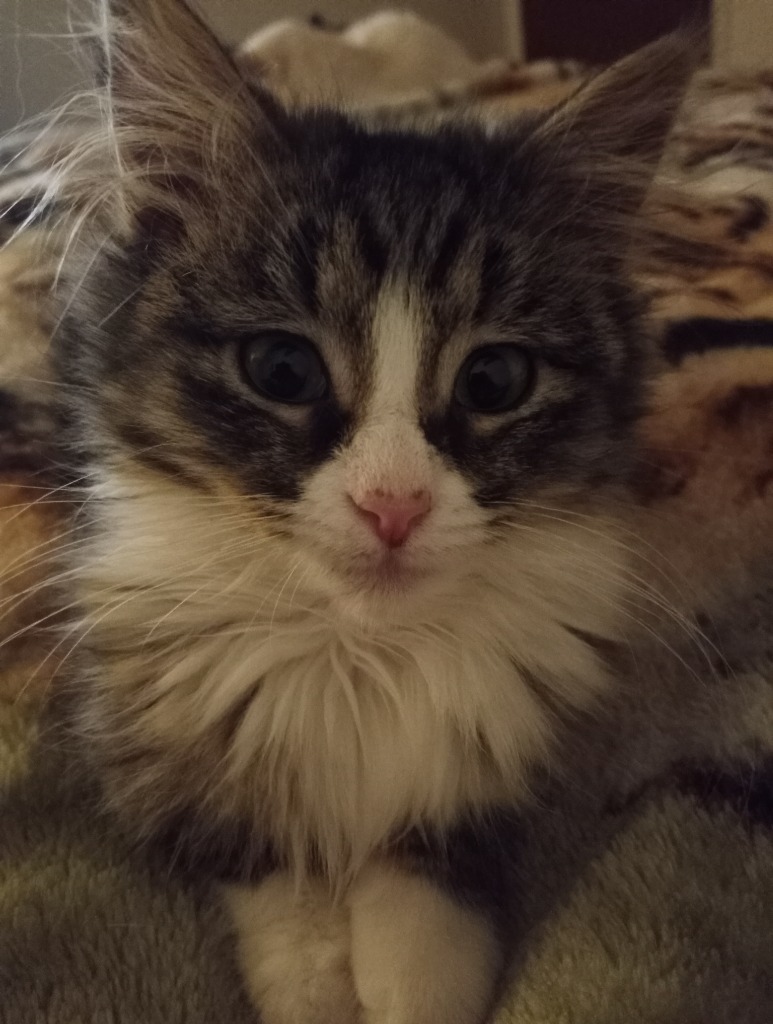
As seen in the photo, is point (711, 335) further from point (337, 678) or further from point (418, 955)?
point (418, 955)

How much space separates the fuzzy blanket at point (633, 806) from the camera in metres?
0.78

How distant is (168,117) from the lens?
96cm

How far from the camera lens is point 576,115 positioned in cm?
100

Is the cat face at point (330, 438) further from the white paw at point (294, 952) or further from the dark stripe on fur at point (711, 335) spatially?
the dark stripe on fur at point (711, 335)

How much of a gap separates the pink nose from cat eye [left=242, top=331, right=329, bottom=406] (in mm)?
124

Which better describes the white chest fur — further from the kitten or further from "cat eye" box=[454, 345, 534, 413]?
"cat eye" box=[454, 345, 534, 413]

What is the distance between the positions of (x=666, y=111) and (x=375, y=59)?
1.33 m

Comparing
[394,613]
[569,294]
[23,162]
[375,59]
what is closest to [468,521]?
[394,613]

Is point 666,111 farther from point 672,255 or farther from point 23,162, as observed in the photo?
point 23,162

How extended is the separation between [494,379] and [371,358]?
4.8 inches

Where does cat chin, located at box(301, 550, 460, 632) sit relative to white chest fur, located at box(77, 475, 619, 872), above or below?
above

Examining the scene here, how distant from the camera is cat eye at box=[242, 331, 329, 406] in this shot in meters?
0.85

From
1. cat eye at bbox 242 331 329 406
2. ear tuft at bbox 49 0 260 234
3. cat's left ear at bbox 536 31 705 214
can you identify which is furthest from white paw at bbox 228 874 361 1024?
cat's left ear at bbox 536 31 705 214

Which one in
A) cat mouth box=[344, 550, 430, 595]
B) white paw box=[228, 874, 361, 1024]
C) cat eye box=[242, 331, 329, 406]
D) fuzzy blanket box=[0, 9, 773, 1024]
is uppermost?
cat eye box=[242, 331, 329, 406]
